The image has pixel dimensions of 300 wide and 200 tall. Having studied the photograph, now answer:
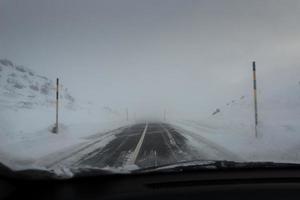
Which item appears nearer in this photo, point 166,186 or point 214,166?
point 166,186

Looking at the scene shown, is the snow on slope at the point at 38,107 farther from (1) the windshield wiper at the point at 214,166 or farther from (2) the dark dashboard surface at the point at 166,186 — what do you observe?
(2) the dark dashboard surface at the point at 166,186

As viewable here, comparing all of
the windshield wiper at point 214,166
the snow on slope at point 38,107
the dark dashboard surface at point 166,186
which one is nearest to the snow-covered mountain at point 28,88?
the snow on slope at point 38,107

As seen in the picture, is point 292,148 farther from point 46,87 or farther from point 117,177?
point 46,87

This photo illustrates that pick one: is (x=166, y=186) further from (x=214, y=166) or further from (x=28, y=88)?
(x=28, y=88)

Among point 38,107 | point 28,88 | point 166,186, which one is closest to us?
point 166,186

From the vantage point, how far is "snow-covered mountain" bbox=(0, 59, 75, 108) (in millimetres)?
30094

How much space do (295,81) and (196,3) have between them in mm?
41207

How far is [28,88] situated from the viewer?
36812 mm

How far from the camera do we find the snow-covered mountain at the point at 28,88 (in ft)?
98.7

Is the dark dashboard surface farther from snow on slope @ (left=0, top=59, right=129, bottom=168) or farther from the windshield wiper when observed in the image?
snow on slope @ (left=0, top=59, right=129, bottom=168)

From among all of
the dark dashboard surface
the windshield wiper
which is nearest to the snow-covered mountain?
the windshield wiper

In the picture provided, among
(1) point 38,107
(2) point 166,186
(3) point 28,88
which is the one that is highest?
(3) point 28,88

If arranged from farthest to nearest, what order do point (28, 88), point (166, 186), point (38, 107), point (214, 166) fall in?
point (28, 88), point (38, 107), point (214, 166), point (166, 186)

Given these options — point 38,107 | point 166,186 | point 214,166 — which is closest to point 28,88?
point 38,107
